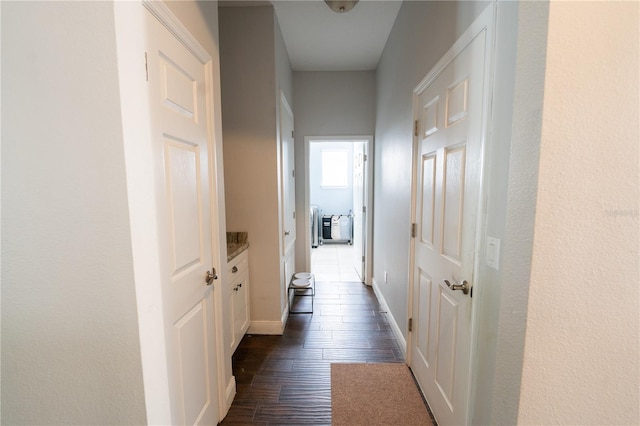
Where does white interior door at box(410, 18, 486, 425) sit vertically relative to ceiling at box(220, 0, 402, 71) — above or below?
below

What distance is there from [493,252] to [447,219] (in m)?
0.43

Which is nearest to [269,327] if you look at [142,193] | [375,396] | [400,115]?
[375,396]

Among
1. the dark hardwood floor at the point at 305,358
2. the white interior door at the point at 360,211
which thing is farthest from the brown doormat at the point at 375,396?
the white interior door at the point at 360,211

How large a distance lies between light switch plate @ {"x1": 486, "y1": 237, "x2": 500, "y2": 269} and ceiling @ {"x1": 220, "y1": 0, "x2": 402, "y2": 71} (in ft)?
7.23

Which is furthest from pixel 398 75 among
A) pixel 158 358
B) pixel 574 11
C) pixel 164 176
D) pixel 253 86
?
pixel 158 358

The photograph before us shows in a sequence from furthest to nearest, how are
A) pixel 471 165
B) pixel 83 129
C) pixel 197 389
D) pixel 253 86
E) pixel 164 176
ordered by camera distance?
1. pixel 253 86
2. pixel 197 389
3. pixel 471 165
4. pixel 164 176
5. pixel 83 129

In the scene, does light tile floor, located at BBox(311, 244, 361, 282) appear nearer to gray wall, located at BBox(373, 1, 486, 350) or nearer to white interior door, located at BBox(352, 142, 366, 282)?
white interior door, located at BBox(352, 142, 366, 282)

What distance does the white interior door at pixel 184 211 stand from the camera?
99cm

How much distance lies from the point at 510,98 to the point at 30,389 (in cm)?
173

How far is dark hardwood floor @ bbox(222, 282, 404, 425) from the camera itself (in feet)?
5.38

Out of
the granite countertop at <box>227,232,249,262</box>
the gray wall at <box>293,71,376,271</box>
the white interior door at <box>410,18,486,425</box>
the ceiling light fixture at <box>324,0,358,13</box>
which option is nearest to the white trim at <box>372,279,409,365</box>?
the white interior door at <box>410,18,486,425</box>

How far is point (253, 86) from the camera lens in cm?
227

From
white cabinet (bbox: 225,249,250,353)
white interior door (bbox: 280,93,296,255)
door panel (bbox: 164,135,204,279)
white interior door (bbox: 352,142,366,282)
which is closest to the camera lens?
door panel (bbox: 164,135,204,279)

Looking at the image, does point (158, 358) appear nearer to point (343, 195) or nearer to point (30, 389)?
point (30, 389)
